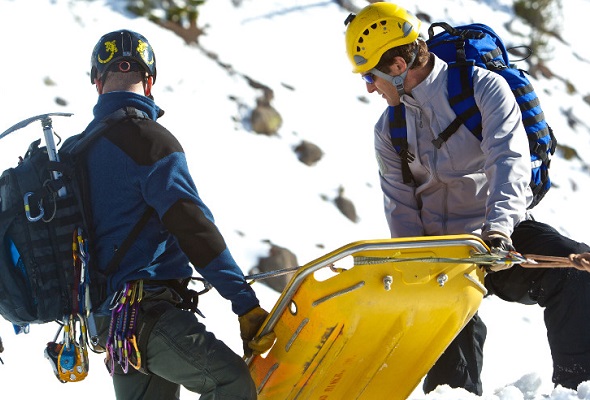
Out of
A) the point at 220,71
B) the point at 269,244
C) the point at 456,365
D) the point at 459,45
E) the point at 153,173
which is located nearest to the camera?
the point at 153,173

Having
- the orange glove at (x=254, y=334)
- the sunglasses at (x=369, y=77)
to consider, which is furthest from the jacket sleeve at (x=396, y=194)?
the orange glove at (x=254, y=334)

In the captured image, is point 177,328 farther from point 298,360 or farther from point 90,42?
point 90,42

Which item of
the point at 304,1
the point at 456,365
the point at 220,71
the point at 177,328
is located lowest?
the point at 456,365

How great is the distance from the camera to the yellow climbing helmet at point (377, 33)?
14.6 feet

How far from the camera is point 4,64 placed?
32.0ft

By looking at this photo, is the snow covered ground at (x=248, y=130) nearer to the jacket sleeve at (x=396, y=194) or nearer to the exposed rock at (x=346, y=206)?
the exposed rock at (x=346, y=206)

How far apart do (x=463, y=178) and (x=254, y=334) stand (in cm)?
140

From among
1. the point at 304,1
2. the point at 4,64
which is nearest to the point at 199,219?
the point at 4,64

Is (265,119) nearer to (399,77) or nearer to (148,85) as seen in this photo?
(399,77)

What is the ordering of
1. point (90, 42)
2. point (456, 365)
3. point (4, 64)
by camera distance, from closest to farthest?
point (456, 365) < point (4, 64) < point (90, 42)

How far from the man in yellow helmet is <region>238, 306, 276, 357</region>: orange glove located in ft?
3.51

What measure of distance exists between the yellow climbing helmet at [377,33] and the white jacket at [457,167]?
233 mm

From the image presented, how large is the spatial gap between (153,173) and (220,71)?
26.0 ft

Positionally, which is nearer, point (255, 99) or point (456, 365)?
point (456, 365)
